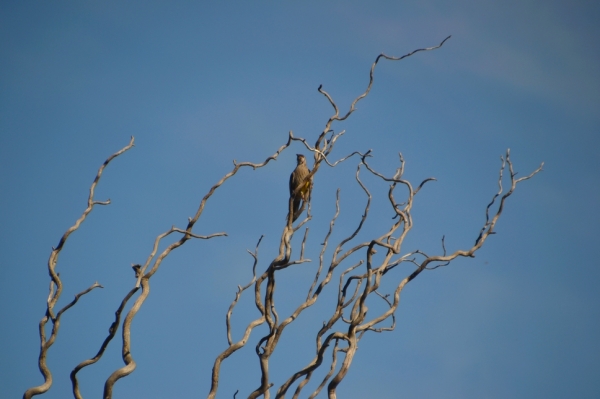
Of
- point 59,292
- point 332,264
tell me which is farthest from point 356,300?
point 59,292

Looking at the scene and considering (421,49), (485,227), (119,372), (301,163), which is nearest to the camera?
(119,372)

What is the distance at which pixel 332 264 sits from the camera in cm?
379

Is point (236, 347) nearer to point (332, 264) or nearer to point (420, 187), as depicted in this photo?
point (332, 264)

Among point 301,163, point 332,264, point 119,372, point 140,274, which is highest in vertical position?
point 301,163

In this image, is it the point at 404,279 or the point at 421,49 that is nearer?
the point at 404,279

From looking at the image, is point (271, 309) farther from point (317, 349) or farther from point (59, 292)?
point (59, 292)

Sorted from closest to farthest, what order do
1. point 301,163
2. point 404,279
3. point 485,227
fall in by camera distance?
point 404,279, point 485,227, point 301,163

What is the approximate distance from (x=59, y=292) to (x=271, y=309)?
116 cm

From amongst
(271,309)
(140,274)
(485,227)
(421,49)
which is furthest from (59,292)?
(421,49)

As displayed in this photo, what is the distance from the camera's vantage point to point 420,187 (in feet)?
13.2

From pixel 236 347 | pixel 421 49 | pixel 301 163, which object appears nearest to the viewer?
pixel 236 347

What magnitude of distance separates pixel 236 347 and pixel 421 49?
229cm

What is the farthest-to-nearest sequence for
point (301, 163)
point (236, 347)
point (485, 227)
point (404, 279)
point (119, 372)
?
point (301, 163), point (485, 227), point (404, 279), point (236, 347), point (119, 372)

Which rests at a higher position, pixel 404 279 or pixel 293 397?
pixel 404 279
